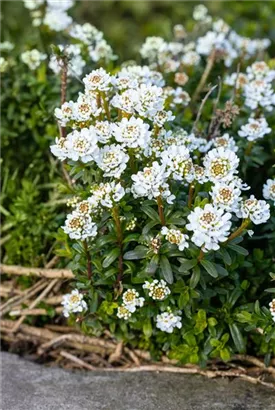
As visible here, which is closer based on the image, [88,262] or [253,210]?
[253,210]

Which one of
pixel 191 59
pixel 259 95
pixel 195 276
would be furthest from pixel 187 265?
pixel 191 59

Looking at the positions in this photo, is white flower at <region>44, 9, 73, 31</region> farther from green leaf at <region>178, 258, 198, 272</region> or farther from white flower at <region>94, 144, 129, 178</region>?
green leaf at <region>178, 258, 198, 272</region>

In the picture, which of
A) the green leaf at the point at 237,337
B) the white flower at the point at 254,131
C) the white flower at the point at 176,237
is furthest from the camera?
the white flower at the point at 254,131

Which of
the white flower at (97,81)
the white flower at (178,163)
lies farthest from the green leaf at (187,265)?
the white flower at (97,81)

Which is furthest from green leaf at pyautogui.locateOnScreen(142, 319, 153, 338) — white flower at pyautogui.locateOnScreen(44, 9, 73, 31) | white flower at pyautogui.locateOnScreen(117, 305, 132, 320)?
white flower at pyautogui.locateOnScreen(44, 9, 73, 31)

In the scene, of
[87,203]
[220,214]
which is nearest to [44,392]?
[87,203]

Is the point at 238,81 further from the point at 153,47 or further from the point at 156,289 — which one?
the point at 156,289

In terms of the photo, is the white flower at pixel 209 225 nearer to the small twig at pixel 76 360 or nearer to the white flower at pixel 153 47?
the small twig at pixel 76 360
